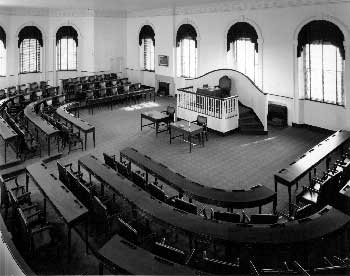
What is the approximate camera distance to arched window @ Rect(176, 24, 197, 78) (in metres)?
19.5

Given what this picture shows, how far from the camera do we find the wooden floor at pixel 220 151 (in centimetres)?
981

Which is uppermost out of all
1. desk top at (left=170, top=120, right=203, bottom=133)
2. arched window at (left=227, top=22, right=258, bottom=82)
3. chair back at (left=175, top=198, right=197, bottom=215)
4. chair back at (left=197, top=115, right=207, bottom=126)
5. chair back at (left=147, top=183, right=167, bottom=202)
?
arched window at (left=227, top=22, right=258, bottom=82)

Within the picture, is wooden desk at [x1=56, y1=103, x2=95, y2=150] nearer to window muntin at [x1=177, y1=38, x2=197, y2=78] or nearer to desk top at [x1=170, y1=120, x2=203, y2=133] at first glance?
desk top at [x1=170, y1=120, x2=203, y2=133]

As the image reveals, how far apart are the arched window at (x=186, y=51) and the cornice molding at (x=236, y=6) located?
3.15 feet

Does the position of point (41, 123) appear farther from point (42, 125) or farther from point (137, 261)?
point (137, 261)

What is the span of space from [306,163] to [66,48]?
1843cm

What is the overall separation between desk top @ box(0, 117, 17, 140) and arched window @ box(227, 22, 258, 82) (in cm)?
1090

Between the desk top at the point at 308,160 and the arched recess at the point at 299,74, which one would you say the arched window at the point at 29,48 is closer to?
the arched recess at the point at 299,74

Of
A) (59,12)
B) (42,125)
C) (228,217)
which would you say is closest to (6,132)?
(42,125)

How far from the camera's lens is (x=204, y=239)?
18.2 ft

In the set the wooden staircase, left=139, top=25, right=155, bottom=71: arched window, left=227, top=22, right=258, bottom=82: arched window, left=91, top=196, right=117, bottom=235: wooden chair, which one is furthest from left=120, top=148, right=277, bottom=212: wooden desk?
left=139, top=25, right=155, bottom=71: arched window

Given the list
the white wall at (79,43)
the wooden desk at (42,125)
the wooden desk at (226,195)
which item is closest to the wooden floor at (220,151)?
the wooden desk at (42,125)

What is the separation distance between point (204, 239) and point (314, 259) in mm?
1953

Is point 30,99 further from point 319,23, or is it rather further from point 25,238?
point 319,23
